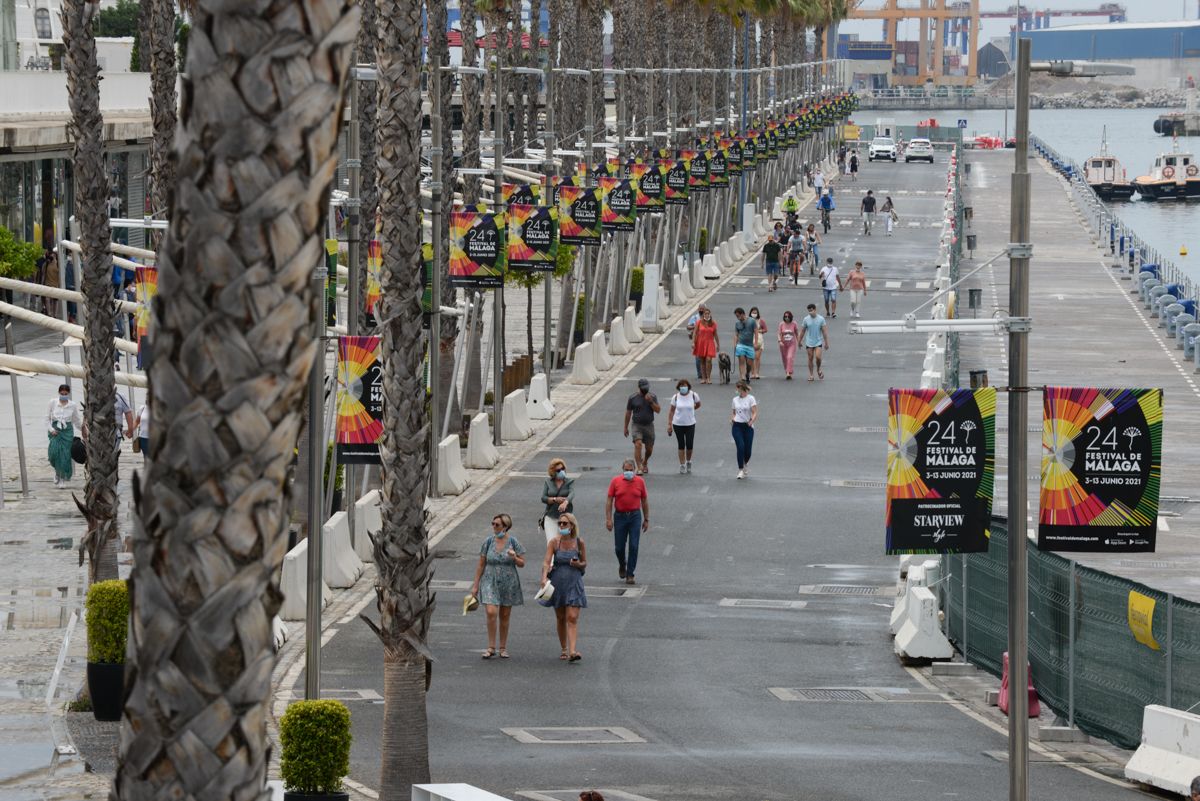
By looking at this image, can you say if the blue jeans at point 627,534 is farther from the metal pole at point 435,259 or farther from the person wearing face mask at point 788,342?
the person wearing face mask at point 788,342

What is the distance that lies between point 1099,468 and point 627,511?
9.84m

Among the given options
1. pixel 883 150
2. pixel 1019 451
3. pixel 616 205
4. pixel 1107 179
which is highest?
pixel 883 150

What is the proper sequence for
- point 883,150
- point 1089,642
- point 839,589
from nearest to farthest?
point 1089,642, point 839,589, point 883,150

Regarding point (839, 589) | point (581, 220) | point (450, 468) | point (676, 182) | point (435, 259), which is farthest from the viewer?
point (676, 182)

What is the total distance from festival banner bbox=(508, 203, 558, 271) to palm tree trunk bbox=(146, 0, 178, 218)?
28.1 feet

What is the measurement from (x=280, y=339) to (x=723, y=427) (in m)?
33.1

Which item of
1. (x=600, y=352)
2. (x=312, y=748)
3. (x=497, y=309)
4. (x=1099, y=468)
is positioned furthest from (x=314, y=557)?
(x=600, y=352)

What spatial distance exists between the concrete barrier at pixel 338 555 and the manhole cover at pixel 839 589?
5.42m

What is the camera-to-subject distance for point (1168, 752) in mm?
18344

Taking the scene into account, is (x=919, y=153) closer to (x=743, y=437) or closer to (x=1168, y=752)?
(x=743, y=437)

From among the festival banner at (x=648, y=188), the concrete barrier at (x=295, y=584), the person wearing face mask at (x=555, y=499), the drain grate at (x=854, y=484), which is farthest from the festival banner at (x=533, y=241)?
the concrete barrier at (x=295, y=584)

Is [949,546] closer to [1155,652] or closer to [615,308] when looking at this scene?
[1155,652]

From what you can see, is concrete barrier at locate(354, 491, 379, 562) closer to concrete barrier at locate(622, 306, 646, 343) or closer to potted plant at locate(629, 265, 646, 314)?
concrete barrier at locate(622, 306, 646, 343)

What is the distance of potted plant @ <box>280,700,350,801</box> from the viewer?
15508 millimetres
